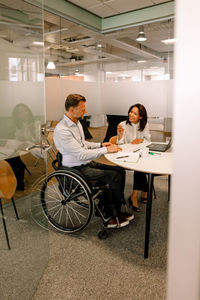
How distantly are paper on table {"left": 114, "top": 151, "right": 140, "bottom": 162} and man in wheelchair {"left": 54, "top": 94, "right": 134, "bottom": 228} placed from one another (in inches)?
3.5

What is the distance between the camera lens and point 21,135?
5.49ft

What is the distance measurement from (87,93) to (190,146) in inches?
151

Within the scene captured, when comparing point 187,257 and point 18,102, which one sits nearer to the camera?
point 187,257

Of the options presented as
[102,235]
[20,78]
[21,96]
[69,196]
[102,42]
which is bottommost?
[102,235]

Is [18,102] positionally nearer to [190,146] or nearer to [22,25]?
[22,25]

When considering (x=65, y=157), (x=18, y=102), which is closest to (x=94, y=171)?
(x=65, y=157)

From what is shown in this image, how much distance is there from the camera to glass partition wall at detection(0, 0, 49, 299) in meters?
1.45

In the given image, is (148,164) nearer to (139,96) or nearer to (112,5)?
(139,96)

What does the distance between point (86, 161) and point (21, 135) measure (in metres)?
1.02

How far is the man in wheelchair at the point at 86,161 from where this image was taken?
2371mm

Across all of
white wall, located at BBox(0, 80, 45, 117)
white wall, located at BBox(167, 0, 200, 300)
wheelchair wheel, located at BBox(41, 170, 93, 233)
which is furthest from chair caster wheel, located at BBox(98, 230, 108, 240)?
white wall, located at BBox(167, 0, 200, 300)

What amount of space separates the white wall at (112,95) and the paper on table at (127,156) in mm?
1598

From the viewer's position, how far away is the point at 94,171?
2430 mm

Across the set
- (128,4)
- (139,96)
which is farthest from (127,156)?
(128,4)
